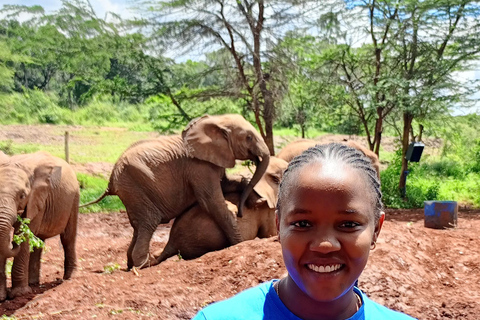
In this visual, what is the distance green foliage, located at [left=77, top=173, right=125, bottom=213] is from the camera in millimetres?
13844

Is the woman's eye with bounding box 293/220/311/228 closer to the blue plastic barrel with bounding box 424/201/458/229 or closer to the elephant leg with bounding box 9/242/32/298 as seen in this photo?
the elephant leg with bounding box 9/242/32/298

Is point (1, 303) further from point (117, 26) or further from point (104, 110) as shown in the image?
point (104, 110)

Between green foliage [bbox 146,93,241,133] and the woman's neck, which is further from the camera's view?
green foliage [bbox 146,93,241,133]

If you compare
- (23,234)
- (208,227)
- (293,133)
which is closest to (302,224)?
(23,234)

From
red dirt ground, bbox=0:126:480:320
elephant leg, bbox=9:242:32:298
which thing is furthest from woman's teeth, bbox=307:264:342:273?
elephant leg, bbox=9:242:32:298

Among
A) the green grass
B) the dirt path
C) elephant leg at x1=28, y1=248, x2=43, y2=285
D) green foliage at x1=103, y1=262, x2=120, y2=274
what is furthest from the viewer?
the green grass

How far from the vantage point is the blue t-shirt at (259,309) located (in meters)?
1.60

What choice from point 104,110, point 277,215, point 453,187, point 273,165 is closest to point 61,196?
point 273,165

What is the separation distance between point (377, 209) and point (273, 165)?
25.1 feet

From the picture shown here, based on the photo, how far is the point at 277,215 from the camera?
6.06 feet

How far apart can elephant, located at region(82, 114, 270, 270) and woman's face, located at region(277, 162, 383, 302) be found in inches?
251

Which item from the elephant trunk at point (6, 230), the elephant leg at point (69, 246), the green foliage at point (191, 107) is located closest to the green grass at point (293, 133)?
the green foliage at point (191, 107)

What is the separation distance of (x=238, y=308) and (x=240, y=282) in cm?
469

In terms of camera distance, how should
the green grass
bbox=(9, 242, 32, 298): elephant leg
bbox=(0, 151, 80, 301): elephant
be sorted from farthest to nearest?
1. the green grass
2. bbox=(9, 242, 32, 298): elephant leg
3. bbox=(0, 151, 80, 301): elephant
